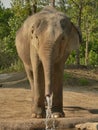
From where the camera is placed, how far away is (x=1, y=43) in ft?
110

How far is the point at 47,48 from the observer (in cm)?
877

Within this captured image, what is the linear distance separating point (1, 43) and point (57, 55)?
81.7 feet

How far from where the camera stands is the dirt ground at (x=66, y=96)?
11.0 metres

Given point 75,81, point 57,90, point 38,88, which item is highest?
point 38,88

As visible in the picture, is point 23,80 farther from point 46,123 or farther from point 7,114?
point 46,123

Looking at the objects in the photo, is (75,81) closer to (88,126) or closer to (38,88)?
(38,88)

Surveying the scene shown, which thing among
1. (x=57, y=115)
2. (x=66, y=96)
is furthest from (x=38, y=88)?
(x=66, y=96)

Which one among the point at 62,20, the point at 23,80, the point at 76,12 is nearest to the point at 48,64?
the point at 62,20

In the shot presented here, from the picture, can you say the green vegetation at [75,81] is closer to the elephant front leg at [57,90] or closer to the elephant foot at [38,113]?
the elephant front leg at [57,90]

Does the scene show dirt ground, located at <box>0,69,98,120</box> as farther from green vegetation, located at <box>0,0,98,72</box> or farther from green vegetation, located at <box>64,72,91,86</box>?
green vegetation, located at <box>0,0,98,72</box>

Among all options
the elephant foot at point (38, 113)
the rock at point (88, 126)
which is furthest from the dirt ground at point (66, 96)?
the rock at point (88, 126)

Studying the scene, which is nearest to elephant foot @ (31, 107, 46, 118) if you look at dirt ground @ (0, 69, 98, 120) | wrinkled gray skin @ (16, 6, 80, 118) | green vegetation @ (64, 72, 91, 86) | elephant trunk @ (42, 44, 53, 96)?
wrinkled gray skin @ (16, 6, 80, 118)

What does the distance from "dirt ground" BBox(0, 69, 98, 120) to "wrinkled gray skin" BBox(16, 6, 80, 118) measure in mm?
570

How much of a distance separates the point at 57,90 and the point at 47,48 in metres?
1.61
